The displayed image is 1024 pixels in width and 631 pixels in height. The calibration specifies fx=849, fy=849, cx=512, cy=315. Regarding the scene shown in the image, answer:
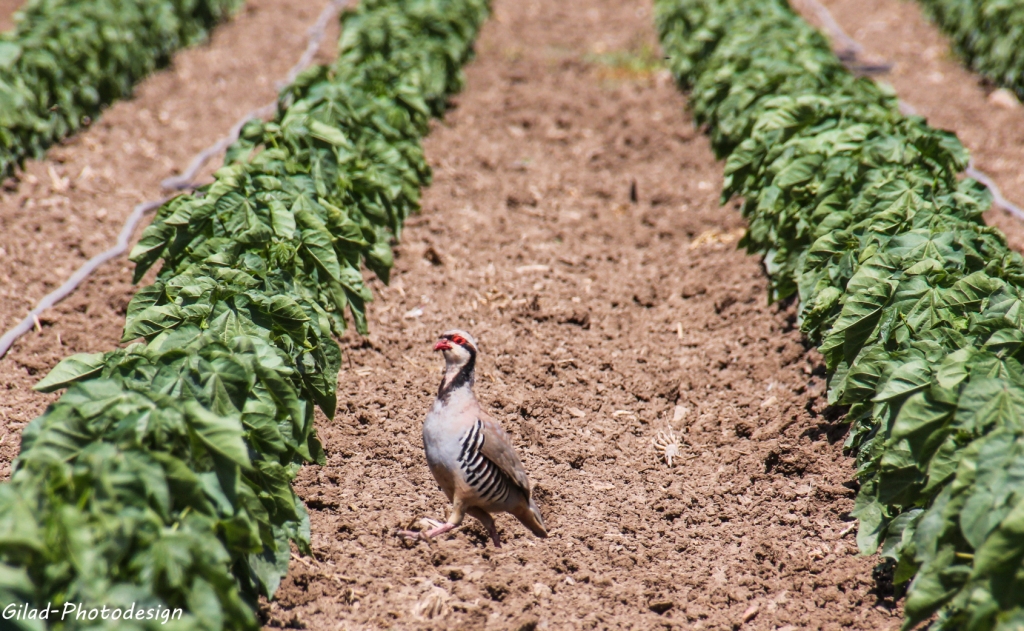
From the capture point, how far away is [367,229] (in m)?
5.32

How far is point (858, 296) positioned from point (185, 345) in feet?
9.98

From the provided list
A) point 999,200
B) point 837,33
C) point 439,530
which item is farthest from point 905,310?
point 837,33

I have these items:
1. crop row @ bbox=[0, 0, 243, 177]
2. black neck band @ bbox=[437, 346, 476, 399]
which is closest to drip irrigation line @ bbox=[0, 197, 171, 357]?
crop row @ bbox=[0, 0, 243, 177]

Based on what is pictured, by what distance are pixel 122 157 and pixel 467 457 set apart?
5956 mm

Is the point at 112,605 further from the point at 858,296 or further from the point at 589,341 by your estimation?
the point at 589,341

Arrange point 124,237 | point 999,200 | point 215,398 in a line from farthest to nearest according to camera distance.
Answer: point 999,200
point 124,237
point 215,398

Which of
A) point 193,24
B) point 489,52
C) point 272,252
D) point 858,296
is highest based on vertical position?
point 858,296

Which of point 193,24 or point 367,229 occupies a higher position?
point 367,229

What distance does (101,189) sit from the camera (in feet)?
25.2

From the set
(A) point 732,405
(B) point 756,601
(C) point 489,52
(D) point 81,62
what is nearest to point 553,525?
(B) point 756,601

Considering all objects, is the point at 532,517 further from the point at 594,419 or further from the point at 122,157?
the point at 122,157

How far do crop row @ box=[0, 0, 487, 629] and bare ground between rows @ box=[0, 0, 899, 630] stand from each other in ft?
2.19

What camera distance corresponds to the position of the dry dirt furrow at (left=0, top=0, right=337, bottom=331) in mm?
6531

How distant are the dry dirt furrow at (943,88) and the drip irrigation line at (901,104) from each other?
9 cm
